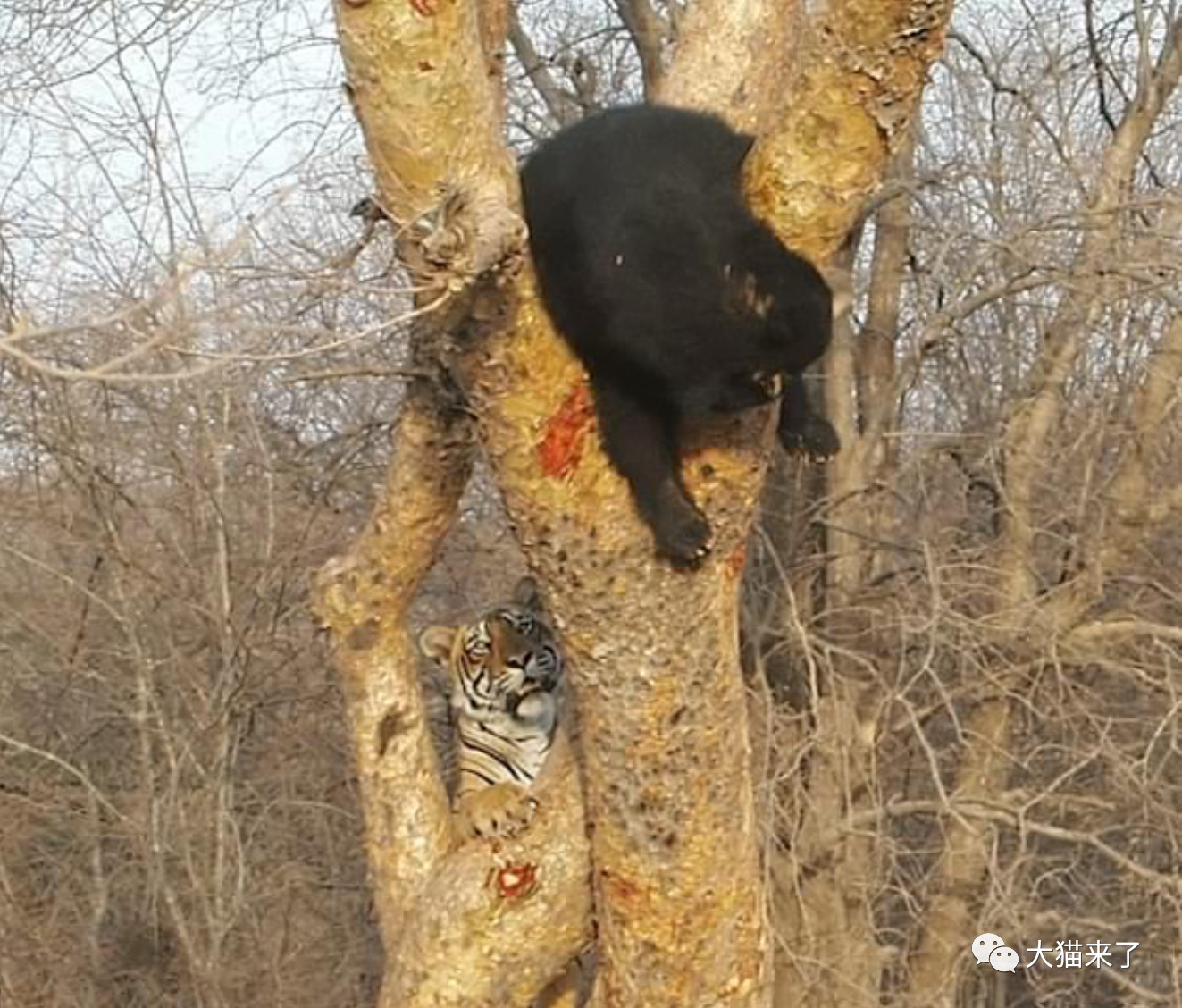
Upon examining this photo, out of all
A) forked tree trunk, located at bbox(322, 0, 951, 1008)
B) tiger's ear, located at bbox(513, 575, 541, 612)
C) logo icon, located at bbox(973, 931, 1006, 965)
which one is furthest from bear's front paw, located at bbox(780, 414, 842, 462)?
logo icon, located at bbox(973, 931, 1006, 965)

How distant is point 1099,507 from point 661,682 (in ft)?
11.7

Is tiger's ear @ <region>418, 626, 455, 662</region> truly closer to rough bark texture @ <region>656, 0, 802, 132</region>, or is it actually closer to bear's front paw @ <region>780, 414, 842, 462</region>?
bear's front paw @ <region>780, 414, 842, 462</region>

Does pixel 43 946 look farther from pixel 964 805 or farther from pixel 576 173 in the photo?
pixel 576 173

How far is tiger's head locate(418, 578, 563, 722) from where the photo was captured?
511 cm

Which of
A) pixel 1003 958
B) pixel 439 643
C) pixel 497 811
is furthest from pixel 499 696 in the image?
pixel 1003 958

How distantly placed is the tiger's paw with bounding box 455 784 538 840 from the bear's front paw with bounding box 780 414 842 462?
39.0 inches

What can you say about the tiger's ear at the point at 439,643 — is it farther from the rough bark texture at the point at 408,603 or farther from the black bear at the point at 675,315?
the black bear at the point at 675,315

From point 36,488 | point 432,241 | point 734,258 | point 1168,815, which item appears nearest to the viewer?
point 432,241

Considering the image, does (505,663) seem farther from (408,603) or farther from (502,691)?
(408,603)

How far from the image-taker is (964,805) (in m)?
6.43

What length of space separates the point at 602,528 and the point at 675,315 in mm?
405

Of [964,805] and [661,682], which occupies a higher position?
[661,682]

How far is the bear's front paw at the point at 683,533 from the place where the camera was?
352 centimetres

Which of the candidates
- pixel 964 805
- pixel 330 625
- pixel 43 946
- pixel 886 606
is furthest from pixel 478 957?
pixel 43 946
